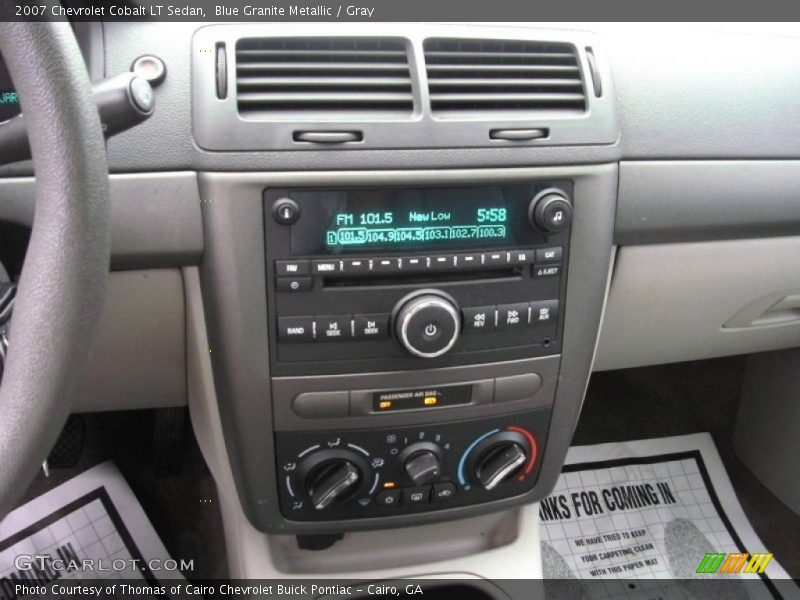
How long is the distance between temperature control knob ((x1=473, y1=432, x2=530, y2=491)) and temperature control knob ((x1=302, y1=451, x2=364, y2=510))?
124 millimetres

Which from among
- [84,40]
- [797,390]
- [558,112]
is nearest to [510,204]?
[558,112]

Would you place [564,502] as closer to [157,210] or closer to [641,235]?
[641,235]

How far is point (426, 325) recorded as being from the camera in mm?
648

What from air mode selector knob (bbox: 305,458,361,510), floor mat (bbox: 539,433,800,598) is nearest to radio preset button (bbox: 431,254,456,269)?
air mode selector knob (bbox: 305,458,361,510)

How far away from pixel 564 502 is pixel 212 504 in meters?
0.58

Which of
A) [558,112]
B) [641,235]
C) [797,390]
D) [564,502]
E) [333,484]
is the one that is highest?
[558,112]

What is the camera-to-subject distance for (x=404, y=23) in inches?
25.3

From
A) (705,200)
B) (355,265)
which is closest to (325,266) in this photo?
(355,265)

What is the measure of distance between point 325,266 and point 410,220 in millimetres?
85

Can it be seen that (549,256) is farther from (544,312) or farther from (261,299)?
(261,299)

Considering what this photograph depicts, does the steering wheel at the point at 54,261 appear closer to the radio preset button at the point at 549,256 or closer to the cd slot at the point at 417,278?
the cd slot at the point at 417,278

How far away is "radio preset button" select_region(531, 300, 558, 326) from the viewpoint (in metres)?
0.71

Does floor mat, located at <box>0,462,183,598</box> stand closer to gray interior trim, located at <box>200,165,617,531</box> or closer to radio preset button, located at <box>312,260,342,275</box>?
gray interior trim, located at <box>200,165,617,531</box>

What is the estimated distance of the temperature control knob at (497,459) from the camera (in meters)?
0.75
